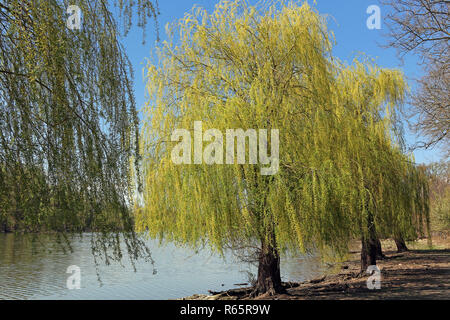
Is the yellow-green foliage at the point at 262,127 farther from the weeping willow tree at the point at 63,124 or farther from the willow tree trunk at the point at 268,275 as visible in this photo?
the weeping willow tree at the point at 63,124

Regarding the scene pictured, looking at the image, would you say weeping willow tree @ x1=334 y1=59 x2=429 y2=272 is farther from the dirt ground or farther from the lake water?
the lake water

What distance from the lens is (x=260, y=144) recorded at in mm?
6676

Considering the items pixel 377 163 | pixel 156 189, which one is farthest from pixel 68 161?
pixel 377 163

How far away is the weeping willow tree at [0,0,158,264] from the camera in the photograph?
3.12m

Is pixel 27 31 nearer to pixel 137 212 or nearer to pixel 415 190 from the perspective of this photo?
pixel 137 212

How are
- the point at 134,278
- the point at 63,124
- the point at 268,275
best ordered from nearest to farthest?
the point at 63,124
the point at 268,275
the point at 134,278

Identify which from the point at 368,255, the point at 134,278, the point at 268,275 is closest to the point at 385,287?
the point at 368,255

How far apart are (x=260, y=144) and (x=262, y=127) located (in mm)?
291

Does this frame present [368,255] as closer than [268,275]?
No

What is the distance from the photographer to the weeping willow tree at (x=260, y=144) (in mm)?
6605

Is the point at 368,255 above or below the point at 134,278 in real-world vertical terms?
above

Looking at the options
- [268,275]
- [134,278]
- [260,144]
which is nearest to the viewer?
[260,144]

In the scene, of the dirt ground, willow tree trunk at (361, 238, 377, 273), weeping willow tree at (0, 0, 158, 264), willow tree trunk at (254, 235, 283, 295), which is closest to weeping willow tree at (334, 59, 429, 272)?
willow tree trunk at (361, 238, 377, 273)

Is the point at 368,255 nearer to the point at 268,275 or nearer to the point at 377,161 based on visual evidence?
the point at 377,161
